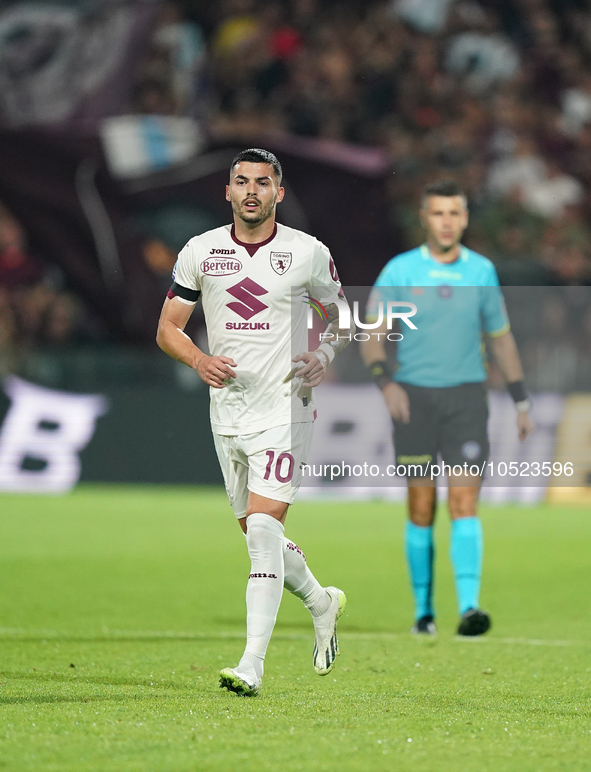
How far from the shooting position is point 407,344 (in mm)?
7320

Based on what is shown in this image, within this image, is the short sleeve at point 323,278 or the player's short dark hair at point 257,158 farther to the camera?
the short sleeve at point 323,278

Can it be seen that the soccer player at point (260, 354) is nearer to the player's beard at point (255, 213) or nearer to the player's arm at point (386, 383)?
the player's beard at point (255, 213)

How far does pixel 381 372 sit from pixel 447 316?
50 cm

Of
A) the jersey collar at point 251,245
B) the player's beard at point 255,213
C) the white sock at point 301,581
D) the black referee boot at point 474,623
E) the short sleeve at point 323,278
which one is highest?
the player's beard at point 255,213

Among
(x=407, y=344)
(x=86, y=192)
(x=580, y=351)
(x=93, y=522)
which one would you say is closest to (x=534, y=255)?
(x=580, y=351)

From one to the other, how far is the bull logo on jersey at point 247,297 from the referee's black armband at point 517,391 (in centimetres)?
257

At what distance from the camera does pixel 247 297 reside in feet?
16.8

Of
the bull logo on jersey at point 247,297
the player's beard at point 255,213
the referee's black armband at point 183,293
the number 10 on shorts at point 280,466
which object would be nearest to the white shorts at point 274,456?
the number 10 on shorts at point 280,466

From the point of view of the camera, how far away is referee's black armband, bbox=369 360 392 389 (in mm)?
7230

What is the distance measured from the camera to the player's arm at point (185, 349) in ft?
16.4

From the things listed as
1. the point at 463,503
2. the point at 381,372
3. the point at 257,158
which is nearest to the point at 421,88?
the point at 381,372

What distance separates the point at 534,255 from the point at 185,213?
4370 mm

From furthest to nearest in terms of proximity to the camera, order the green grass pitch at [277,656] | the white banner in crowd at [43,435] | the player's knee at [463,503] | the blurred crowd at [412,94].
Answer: the blurred crowd at [412,94], the white banner in crowd at [43,435], the player's knee at [463,503], the green grass pitch at [277,656]

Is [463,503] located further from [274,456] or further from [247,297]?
[247,297]
